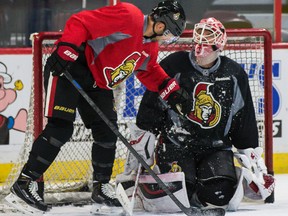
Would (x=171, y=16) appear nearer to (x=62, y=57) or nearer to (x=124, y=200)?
(x=62, y=57)

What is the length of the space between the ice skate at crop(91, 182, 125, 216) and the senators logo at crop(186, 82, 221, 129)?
19.7 inches

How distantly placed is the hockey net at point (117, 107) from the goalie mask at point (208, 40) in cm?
31

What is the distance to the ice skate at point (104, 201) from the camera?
154 inches

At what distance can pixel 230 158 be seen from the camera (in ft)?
13.3

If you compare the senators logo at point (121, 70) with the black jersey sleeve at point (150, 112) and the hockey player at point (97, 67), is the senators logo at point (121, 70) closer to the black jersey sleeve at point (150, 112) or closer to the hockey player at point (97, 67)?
the hockey player at point (97, 67)

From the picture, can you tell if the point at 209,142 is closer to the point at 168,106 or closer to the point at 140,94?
the point at 168,106

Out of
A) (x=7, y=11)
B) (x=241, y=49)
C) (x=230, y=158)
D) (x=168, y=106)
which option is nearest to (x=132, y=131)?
(x=168, y=106)

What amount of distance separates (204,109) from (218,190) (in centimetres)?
37

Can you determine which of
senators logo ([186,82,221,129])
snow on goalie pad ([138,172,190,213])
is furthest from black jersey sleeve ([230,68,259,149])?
snow on goalie pad ([138,172,190,213])

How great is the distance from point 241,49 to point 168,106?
0.65m

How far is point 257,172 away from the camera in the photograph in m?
4.04

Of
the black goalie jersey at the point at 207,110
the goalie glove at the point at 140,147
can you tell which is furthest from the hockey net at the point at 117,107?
the goalie glove at the point at 140,147

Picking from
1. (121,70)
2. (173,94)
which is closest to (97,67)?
(121,70)

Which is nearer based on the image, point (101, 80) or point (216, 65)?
point (101, 80)
